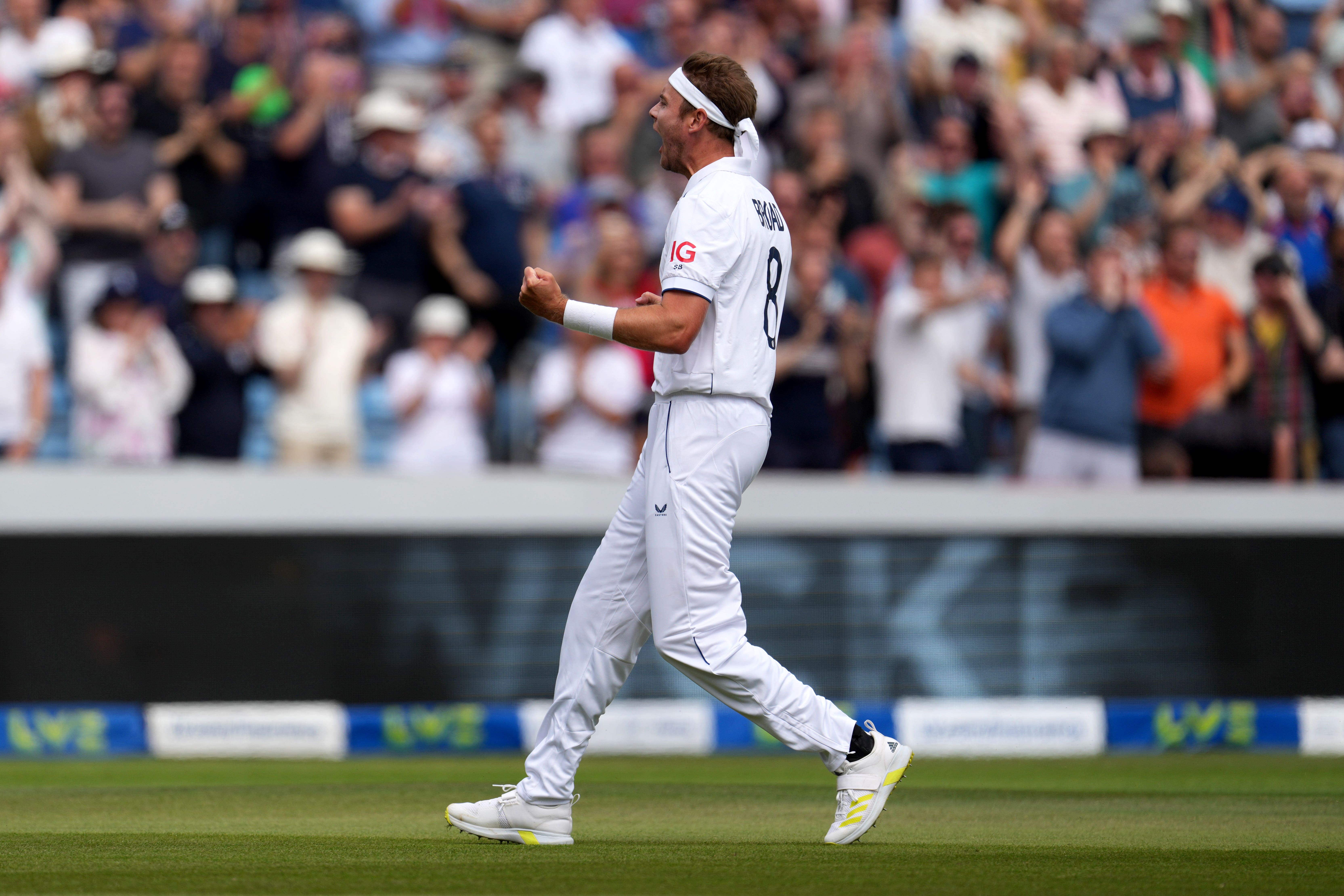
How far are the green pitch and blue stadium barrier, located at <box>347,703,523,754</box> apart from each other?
0.62m

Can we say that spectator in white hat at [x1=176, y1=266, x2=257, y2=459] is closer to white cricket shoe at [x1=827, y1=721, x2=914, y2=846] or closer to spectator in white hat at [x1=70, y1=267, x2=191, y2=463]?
spectator in white hat at [x1=70, y1=267, x2=191, y2=463]

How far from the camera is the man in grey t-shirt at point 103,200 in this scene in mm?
12898

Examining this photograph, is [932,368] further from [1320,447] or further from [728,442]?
[728,442]

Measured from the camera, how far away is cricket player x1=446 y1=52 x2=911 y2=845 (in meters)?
6.18

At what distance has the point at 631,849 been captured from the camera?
20.7ft

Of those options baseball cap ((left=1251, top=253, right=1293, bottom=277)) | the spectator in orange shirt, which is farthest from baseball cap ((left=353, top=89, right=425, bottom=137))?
baseball cap ((left=1251, top=253, right=1293, bottom=277))

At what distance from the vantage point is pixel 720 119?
20.8 ft

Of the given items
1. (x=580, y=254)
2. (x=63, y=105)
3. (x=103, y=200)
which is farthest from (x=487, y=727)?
(x=63, y=105)

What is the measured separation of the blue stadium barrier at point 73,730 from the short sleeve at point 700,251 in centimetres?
636

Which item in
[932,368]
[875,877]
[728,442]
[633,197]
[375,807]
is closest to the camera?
[875,877]

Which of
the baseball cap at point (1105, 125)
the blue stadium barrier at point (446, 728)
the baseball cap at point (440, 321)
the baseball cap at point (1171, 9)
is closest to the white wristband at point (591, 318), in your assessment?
the blue stadium barrier at point (446, 728)

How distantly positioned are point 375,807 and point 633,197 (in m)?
7.20

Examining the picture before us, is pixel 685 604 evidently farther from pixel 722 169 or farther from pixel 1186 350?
pixel 1186 350

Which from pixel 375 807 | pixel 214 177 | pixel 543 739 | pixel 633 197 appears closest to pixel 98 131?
pixel 214 177
